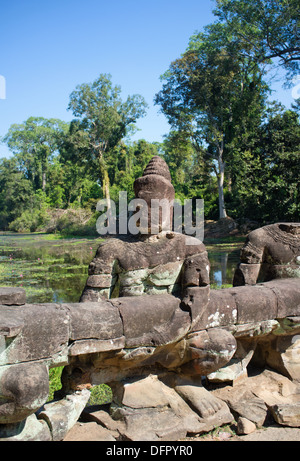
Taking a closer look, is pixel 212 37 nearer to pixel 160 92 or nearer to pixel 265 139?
pixel 160 92

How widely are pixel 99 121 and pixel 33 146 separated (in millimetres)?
23848

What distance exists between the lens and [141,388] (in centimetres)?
368

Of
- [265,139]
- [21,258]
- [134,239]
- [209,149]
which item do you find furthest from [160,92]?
[134,239]

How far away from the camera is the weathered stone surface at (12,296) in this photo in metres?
3.00

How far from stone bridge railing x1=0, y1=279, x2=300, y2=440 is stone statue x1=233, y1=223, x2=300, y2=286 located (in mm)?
184

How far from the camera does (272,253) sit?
4641 mm

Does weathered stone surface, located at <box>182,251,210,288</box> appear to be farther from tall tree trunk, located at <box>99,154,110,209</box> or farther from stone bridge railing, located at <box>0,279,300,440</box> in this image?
tall tree trunk, located at <box>99,154,110,209</box>

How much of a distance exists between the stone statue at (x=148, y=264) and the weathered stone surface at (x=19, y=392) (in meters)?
1.02

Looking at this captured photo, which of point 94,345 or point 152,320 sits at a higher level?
point 152,320

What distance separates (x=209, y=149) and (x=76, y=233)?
13250 millimetres

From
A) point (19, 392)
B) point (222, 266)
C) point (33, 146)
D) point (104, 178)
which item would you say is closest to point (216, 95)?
point (104, 178)

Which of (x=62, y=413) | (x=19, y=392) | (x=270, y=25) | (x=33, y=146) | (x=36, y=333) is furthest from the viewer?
(x=33, y=146)

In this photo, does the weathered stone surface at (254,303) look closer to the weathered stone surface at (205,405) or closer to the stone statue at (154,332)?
the stone statue at (154,332)

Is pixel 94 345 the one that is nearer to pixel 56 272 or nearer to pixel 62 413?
pixel 62 413
